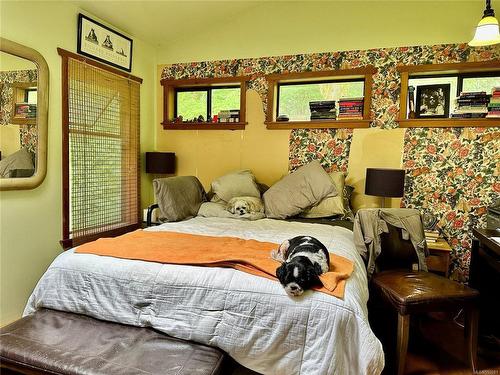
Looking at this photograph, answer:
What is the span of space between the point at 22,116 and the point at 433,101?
11.8 feet

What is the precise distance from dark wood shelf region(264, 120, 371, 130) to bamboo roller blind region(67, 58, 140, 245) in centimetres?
157

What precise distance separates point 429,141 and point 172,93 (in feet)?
9.72

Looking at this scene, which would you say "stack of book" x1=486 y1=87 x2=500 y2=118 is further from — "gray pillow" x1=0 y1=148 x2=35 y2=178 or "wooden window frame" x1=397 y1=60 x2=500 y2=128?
"gray pillow" x1=0 y1=148 x2=35 y2=178

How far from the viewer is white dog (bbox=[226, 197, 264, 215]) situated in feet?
9.91

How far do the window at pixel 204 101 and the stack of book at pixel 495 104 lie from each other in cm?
252

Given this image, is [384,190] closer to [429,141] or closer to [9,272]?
[429,141]

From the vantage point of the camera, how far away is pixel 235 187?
337 cm

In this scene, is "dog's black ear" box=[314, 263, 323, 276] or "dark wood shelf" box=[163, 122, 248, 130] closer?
"dog's black ear" box=[314, 263, 323, 276]

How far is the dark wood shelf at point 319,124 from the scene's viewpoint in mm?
3334

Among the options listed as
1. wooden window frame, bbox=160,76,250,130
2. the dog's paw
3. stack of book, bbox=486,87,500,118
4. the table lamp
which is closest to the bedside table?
the table lamp

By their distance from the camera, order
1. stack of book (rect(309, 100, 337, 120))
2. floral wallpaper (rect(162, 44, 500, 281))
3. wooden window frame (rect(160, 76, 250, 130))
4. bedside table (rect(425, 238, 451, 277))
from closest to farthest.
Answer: bedside table (rect(425, 238, 451, 277)) < floral wallpaper (rect(162, 44, 500, 281)) < stack of book (rect(309, 100, 337, 120)) < wooden window frame (rect(160, 76, 250, 130))

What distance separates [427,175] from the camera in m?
3.19

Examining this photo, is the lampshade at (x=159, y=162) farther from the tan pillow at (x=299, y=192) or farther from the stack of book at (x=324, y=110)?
the stack of book at (x=324, y=110)

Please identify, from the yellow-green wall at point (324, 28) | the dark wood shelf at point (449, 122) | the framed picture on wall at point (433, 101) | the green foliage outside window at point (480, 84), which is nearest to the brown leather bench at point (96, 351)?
the dark wood shelf at point (449, 122)
